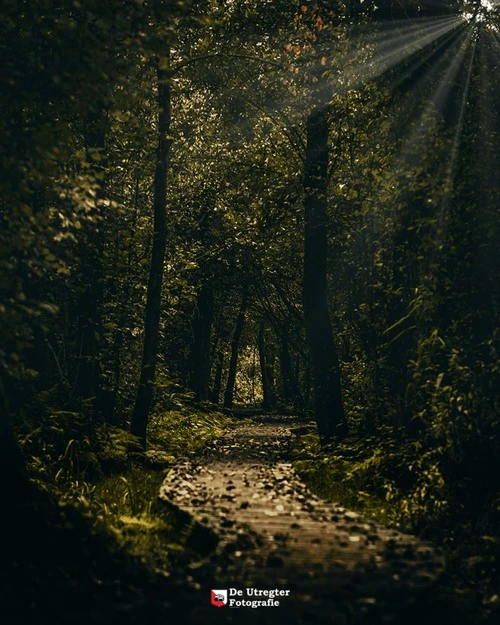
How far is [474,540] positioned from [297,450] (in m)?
9.62

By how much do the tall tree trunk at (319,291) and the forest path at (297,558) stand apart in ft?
23.8

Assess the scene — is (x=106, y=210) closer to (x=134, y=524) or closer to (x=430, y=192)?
(x=430, y=192)

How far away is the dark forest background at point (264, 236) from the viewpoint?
11.1 metres

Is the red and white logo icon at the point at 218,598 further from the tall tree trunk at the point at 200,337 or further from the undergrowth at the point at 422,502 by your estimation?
the tall tree trunk at the point at 200,337

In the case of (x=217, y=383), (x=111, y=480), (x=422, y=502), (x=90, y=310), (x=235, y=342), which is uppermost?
(x=235, y=342)

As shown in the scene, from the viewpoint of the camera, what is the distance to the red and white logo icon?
770 centimetres

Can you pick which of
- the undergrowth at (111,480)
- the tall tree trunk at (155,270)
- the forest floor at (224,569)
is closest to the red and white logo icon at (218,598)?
the forest floor at (224,569)

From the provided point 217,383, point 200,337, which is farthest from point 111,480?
point 217,383

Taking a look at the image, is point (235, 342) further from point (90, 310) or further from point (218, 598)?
point (218, 598)

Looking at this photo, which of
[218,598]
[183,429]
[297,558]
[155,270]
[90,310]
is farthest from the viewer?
[183,429]

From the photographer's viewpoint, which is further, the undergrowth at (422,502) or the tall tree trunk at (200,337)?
the tall tree trunk at (200,337)

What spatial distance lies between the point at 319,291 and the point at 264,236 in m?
7.83

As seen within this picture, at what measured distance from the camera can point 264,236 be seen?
2891 cm

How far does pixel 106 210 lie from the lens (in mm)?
20359
